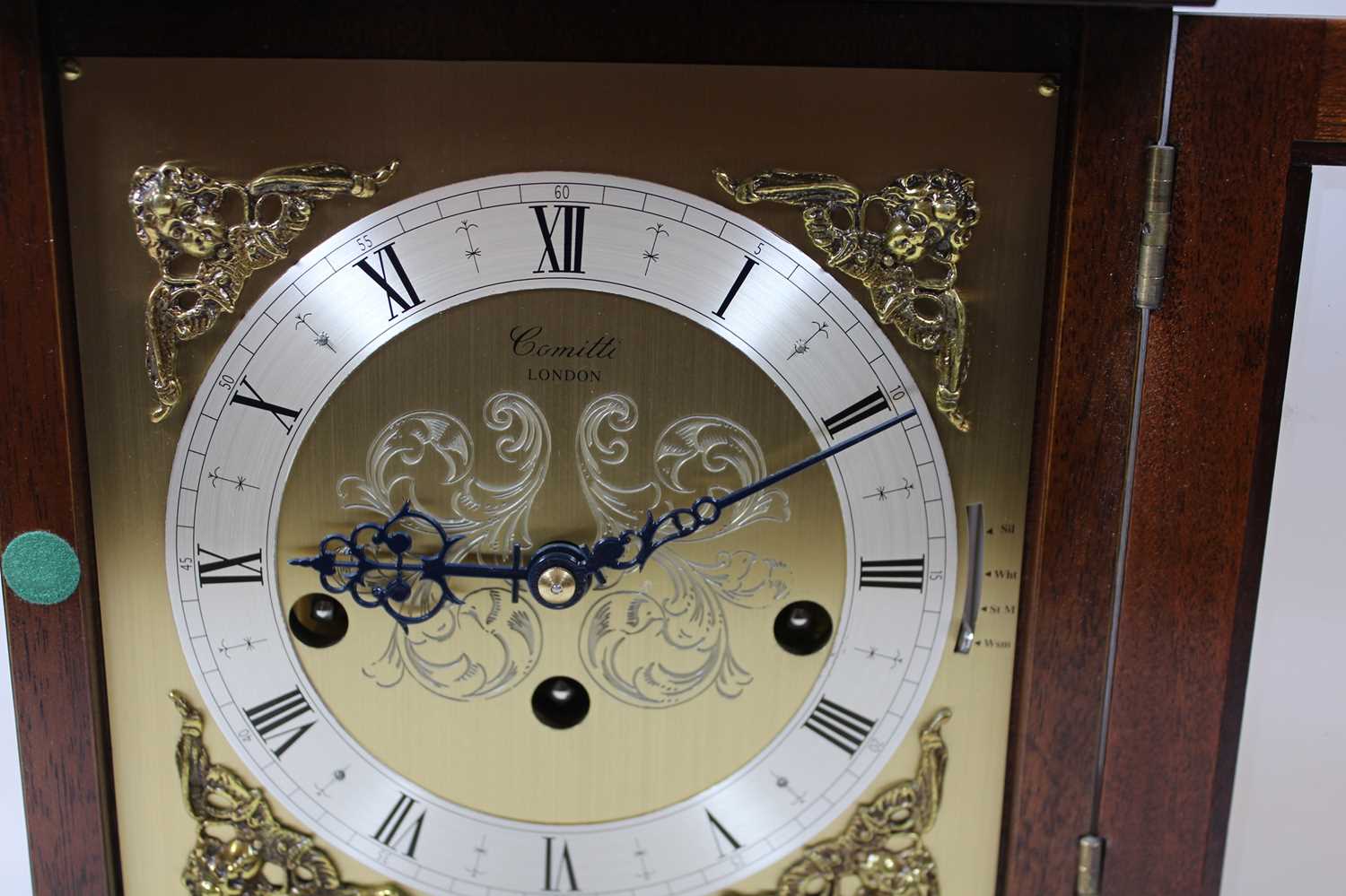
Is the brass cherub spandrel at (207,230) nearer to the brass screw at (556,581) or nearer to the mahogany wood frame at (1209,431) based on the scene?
the brass screw at (556,581)

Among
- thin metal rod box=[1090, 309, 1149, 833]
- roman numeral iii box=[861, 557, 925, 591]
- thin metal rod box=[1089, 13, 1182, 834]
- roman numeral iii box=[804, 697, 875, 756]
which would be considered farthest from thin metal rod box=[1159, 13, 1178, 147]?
roman numeral iii box=[804, 697, 875, 756]

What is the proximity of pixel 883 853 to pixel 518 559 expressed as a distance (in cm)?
41

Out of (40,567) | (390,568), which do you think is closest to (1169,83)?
(390,568)

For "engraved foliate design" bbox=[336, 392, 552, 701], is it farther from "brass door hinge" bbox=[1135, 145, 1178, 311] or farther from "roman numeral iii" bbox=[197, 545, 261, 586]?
"brass door hinge" bbox=[1135, 145, 1178, 311]

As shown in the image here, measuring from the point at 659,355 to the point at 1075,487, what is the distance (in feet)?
1.14

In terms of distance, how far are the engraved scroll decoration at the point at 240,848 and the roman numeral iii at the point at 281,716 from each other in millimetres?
50

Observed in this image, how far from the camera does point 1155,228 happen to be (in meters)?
0.78

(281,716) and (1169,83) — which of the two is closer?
(1169,83)

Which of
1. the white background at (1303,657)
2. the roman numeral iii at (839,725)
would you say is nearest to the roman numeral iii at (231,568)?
the roman numeral iii at (839,725)

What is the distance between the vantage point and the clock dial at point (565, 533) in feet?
2.71

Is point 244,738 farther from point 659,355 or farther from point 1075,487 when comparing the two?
point 1075,487

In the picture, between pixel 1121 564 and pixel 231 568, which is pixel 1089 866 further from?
pixel 231 568

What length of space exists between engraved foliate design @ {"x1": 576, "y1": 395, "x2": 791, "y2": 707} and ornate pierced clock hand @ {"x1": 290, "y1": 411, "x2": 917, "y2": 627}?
0.02 metres

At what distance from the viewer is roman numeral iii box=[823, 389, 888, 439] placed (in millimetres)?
840
